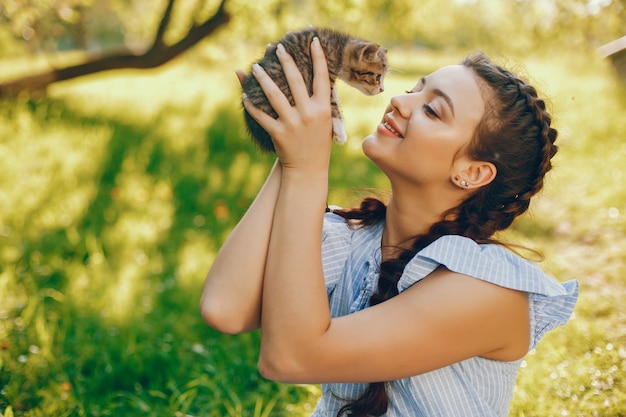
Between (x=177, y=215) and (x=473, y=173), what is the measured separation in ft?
12.1

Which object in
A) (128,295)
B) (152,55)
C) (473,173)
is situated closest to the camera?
(473,173)

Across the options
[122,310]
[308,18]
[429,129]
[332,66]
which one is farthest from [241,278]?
[308,18]

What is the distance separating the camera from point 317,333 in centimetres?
142

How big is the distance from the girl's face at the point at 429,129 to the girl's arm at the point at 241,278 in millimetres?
376

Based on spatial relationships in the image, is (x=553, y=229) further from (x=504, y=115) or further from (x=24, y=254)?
(x=24, y=254)

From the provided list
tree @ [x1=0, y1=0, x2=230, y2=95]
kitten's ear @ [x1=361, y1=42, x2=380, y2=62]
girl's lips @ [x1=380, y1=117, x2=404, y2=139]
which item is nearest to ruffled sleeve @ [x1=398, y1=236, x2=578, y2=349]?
girl's lips @ [x1=380, y1=117, x2=404, y2=139]

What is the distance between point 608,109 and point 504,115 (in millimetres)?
6898

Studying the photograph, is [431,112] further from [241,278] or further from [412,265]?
[241,278]

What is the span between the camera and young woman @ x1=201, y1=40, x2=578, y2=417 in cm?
145

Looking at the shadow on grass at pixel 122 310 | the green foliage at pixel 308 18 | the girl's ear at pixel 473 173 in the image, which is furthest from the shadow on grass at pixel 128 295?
the green foliage at pixel 308 18

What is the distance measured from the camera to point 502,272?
58.6 inches

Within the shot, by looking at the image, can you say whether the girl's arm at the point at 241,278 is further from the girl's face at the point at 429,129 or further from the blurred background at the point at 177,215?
the blurred background at the point at 177,215

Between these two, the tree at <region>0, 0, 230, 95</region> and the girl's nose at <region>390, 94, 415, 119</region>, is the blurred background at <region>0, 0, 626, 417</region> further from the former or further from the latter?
the girl's nose at <region>390, 94, 415, 119</region>

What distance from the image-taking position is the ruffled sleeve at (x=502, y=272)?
149 cm
